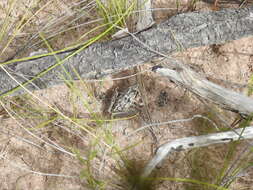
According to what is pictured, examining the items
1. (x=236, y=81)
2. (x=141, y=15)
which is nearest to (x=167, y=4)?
(x=141, y=15)

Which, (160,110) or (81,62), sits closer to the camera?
(81,62)

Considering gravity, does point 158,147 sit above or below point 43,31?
below

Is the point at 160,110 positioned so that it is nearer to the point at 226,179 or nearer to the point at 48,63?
the point at 226,179

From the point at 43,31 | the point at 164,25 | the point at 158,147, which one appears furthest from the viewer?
the point at 43,31

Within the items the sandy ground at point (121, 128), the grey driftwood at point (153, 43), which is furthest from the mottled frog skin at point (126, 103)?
the grey driftwood at point (153, 43)

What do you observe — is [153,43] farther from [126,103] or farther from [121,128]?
[121,128]

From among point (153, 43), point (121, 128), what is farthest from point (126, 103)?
point (153, 43)

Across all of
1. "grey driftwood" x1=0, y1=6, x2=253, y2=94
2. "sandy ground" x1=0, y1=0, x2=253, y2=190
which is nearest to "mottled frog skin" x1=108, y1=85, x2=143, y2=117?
"sandy ground" x1=0, y1=0, x2=253, y2=190
